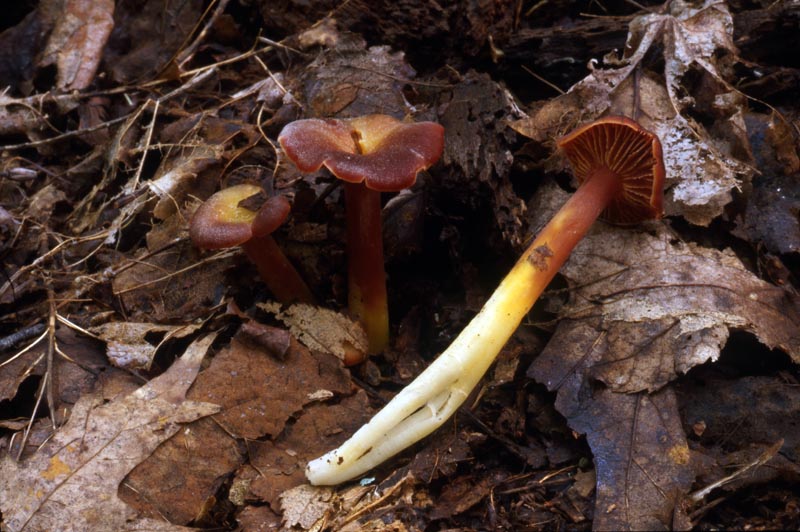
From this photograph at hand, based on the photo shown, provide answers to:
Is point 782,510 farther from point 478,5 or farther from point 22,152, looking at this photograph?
point 22,152

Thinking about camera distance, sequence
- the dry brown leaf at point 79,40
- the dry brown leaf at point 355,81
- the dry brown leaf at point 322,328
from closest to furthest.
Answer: the dry brown leaf at point 322,328
the dry brown leaf at point 355,81
the dry brown leaf at point 79,40

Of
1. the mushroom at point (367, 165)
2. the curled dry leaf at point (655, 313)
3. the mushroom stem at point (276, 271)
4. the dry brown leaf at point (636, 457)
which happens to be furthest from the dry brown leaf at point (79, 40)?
the dry brown leaf at point (636, 457)

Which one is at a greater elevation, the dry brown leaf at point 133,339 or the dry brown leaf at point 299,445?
the dry brown leaf at point 133,339

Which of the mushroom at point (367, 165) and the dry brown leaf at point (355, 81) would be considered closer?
the mushroom at point (367, 165)

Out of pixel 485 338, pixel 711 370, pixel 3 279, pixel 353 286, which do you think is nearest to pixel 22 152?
pixel 3 279

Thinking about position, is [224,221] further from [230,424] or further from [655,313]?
[655,313]

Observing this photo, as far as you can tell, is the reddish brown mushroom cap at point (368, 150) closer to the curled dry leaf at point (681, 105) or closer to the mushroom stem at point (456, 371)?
the mushroom stem at point (456, 371)

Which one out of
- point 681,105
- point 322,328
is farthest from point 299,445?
point 681,105
